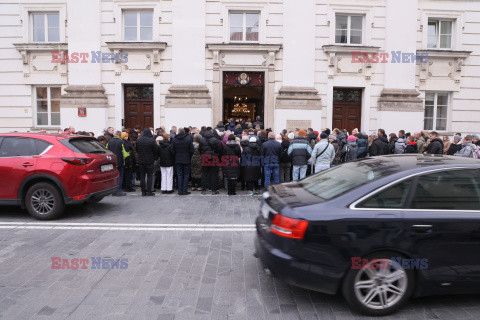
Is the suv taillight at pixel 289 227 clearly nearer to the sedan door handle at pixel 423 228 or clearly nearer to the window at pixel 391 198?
the window at pixel 391 198

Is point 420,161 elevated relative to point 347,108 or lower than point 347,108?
lower

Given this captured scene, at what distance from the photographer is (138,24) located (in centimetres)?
1483

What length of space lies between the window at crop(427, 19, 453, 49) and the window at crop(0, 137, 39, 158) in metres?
15.9

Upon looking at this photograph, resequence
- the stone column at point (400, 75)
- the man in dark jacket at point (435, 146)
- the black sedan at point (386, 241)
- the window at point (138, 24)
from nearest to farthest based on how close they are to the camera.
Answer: the black sedan at point (386, 241), the man in dark jacket at point (435, 146), the stone column at point (400, 75), the window at point (138, 24)

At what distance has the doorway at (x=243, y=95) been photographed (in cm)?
1488

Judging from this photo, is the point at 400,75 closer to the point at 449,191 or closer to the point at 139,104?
the point at 139,104

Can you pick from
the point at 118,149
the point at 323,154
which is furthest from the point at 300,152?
the point at 118,149

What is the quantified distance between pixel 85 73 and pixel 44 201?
8979mm

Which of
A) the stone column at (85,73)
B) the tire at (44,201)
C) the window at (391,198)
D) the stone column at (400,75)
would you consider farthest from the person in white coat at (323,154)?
the stone column at (85,73)

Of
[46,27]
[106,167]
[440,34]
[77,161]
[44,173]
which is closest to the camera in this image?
[44,173]

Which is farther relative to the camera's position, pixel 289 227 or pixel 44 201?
pixel 44 201

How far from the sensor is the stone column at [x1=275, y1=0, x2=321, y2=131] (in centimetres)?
1438

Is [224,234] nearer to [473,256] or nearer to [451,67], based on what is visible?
[473,256]

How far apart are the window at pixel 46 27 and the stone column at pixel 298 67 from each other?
9.89 metres
